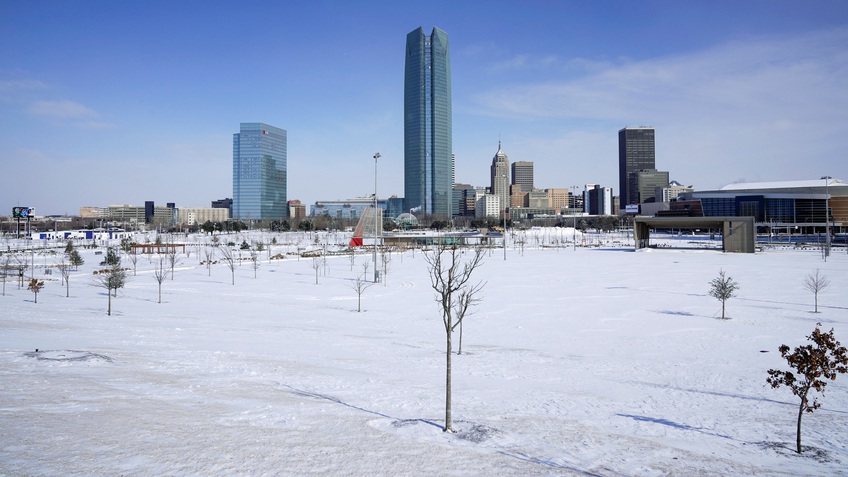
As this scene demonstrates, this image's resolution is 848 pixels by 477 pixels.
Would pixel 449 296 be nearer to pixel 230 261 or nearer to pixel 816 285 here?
pixel 816 285

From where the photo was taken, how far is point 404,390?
13.2m

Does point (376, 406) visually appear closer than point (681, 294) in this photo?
Yes

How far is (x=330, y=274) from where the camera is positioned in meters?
46.4

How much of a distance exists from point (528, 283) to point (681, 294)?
10500mm

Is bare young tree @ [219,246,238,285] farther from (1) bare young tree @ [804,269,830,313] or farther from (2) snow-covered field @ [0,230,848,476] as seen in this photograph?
(1) bare young tree @ [804,269,830,313]

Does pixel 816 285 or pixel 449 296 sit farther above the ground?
pixel 449 296

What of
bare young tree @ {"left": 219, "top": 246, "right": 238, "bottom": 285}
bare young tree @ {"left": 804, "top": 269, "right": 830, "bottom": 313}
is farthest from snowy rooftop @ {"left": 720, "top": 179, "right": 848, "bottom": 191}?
bare young tree @ {"left": 219, "top": 246, "right": 238, "bottom": 285}

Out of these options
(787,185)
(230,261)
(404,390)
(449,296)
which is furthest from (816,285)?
(787,185)

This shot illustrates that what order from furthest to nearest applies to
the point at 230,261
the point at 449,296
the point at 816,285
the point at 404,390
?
the point at 230,261 → the point at 816,285 → the point at 404,390 → the point at 449,296

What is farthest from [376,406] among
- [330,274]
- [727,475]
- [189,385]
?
[330,274]

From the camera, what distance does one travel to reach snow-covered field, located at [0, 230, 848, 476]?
28.6 feet

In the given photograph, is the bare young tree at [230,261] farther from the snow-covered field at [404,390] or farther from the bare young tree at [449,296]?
the bare young tree at [449,296]

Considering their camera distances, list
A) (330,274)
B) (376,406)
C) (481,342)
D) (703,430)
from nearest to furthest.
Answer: (703,430), (376,406), (481,342), (330,274)

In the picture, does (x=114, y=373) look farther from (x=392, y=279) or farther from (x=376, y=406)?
(x=392, y=279)
